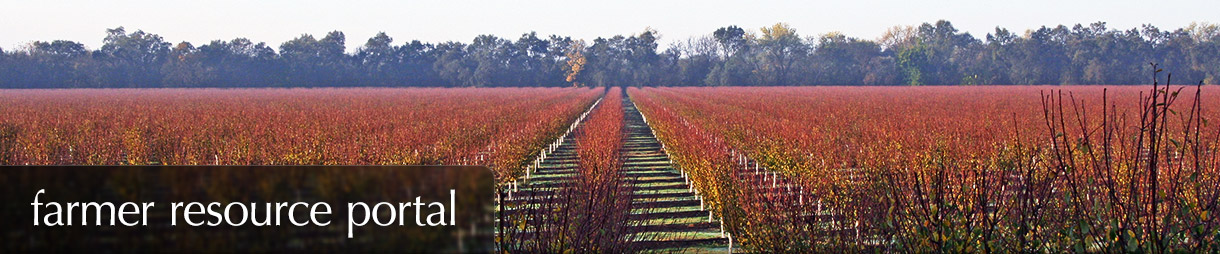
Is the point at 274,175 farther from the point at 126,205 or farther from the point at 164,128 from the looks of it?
the point at 164,128

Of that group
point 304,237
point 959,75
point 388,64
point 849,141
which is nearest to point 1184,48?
point 959,75

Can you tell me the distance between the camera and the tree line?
72875 mm

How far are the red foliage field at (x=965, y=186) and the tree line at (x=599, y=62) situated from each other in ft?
207

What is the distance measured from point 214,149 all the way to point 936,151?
8270 mm

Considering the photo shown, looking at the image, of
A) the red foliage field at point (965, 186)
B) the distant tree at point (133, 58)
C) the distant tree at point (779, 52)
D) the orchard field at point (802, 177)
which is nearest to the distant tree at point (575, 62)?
the distant tree at point (779, 52)

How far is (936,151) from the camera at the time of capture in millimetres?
9484

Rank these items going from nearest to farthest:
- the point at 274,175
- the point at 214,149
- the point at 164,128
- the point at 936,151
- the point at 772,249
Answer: the point at 274,175, the point at 772,249, the point at 936,151, the point at 214,149, the point at 164,128
